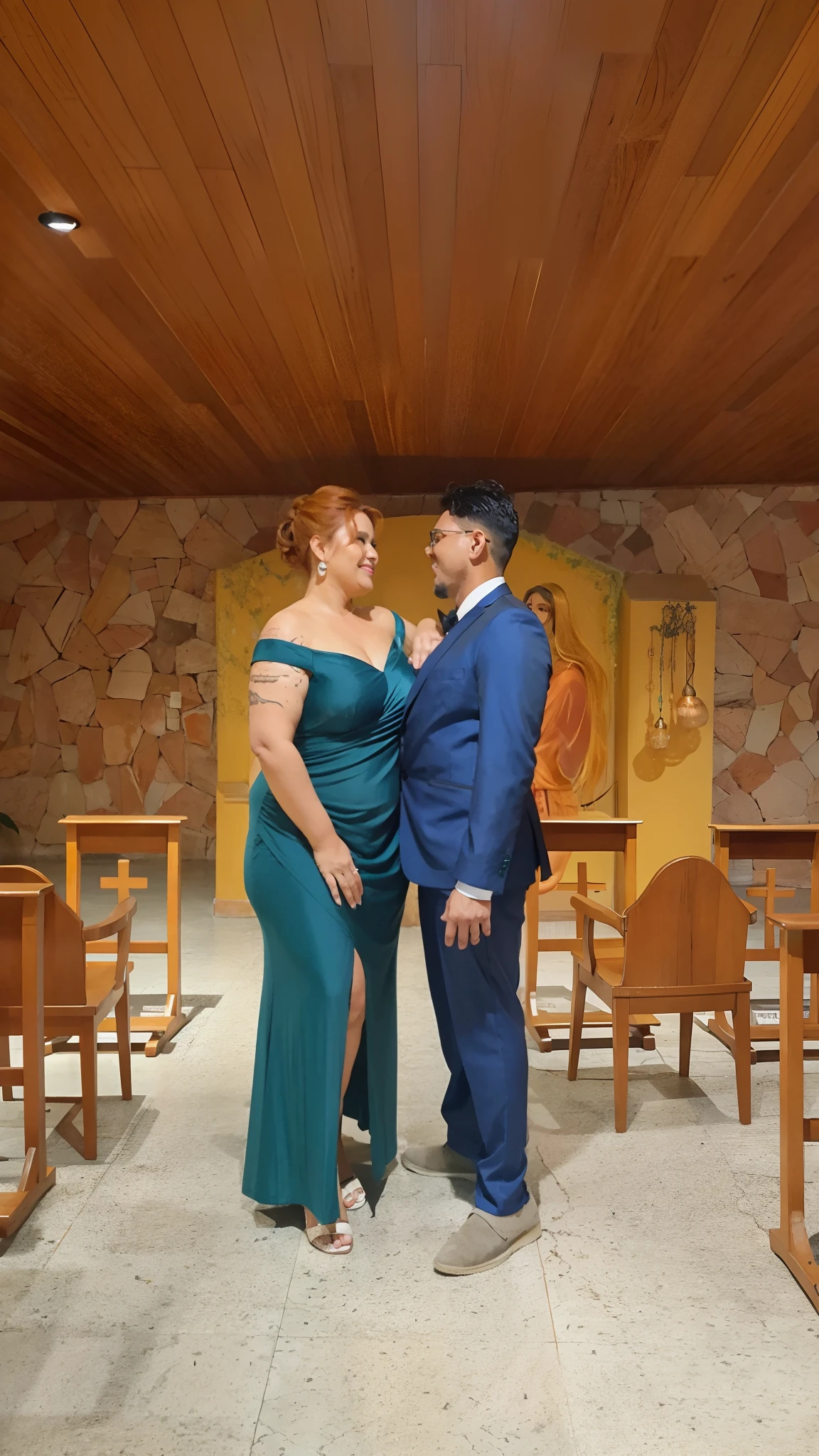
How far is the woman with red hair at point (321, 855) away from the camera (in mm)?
2268

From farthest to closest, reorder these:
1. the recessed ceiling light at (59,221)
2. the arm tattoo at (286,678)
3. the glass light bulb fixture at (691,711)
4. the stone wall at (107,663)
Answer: the stone wall at (107,663) < the glass light bulb fixture at (691,711) < the recessed ceiling light at (59,221) < the arm tattoo at (286,678)

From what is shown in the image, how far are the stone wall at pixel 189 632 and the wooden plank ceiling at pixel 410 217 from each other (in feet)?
6.05

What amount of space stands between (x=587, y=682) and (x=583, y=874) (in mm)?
2974

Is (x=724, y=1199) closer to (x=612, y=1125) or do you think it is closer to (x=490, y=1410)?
(x=612, y=1125)

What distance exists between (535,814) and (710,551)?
18.6 feet

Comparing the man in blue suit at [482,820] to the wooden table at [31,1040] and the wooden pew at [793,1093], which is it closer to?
the wooden pew at [793,1093]

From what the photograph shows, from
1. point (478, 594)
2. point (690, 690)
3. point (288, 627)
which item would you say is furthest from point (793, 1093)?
point (690, 690)

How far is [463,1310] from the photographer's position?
206cm

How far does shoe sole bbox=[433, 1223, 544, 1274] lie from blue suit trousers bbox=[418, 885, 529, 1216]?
0.06 m

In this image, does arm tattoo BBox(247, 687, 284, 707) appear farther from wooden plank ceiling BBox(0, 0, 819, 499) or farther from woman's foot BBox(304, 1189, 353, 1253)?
wooden plank ceiling BBox(0, 0, 819, 499)

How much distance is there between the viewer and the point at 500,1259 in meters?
→ 2.25

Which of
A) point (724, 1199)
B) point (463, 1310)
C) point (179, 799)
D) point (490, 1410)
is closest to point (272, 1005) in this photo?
point (463, 1310)

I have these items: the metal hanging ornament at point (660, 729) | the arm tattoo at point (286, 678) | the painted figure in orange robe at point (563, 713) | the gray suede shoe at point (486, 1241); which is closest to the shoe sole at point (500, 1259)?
the gray suede shoe at point (486, 1241)

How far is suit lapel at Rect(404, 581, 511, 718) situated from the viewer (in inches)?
90.4
